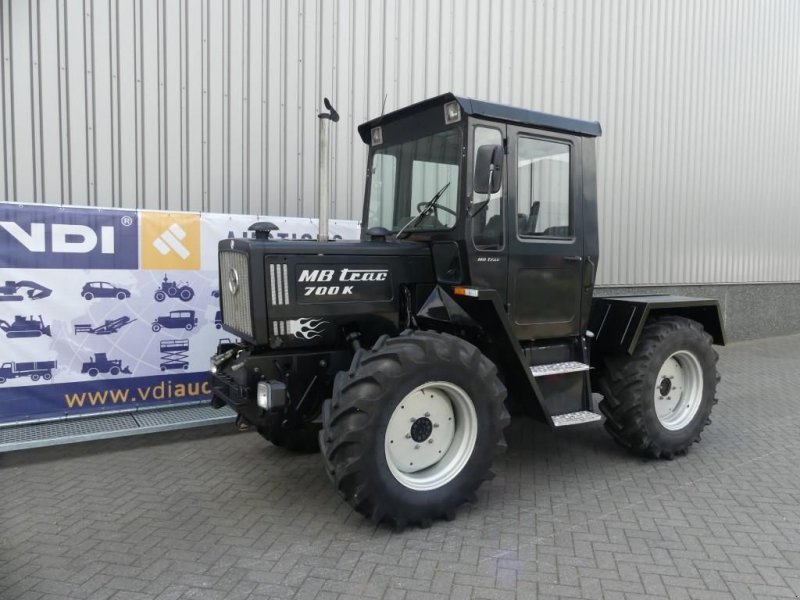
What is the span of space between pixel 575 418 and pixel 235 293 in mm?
2607

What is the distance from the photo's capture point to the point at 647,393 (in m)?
4.89

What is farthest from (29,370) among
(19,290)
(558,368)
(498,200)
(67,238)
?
(558,368)

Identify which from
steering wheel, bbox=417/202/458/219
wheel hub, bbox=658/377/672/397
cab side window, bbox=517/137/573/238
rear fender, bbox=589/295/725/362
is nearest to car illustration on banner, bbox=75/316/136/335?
steering wheel, bbox=417/202/458/219

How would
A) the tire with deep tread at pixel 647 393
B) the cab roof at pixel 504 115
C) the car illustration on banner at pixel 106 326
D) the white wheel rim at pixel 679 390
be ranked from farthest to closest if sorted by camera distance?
1. the car illustration on banner at pixel 106 326
2. the white wheel rim at pixel 679 390
3. the tire with deep tread at pixel 647 393
4. the cab roof at pixel 504 115

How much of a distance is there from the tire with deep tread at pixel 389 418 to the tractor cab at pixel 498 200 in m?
0.66

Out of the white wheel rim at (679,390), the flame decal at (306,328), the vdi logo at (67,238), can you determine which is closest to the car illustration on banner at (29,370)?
the vdi logo at (67,238)

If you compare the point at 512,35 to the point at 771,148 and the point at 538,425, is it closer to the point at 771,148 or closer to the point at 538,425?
the point at 538,425

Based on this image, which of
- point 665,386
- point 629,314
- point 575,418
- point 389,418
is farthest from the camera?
point 665,386

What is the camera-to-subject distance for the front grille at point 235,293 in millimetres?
4048

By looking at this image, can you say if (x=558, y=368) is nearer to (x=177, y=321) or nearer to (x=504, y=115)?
(x=504, y=115)

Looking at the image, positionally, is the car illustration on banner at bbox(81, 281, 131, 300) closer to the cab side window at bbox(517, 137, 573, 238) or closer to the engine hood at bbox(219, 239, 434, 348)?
the engine hood at bbox(219, 239, 434, 348)

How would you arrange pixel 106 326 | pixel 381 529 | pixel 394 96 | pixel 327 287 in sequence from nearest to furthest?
pixel 381 529 → pixel 327 287 → pixel 106 326 → pixel 394 96

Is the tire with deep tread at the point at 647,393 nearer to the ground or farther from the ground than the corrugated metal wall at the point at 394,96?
nearer to the ground

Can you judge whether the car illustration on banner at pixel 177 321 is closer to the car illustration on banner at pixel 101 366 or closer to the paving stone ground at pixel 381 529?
the car illustration on banner at pixel 101 366
